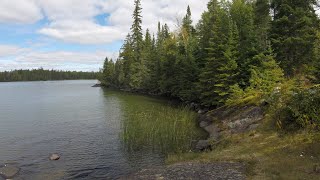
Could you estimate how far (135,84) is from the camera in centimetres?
8638

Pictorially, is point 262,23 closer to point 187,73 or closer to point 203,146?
point 187,73

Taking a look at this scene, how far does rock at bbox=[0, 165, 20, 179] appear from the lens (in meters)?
17.8

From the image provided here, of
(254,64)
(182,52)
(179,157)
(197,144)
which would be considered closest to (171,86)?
(182,52)

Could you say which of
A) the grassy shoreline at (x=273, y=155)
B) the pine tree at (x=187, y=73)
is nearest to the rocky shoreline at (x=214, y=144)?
the grassy shoreline at (x=273, y=155)

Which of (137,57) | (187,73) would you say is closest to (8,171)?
(187,73)

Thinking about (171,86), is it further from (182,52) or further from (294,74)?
(294,74)

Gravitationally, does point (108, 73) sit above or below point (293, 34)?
below

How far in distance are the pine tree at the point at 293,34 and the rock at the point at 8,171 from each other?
2786 centimetres

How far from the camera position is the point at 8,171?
18.5 m

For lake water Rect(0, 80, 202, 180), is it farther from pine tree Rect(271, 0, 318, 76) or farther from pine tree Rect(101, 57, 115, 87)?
pine tree Rect(101, 57, 115, 87)

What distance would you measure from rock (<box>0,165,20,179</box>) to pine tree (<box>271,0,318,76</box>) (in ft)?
91.4

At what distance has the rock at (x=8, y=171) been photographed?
17.8 metres

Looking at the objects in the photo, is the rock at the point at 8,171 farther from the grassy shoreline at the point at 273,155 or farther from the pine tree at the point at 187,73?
the pine tree at the point at 187,73

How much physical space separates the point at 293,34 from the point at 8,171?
3129cm
